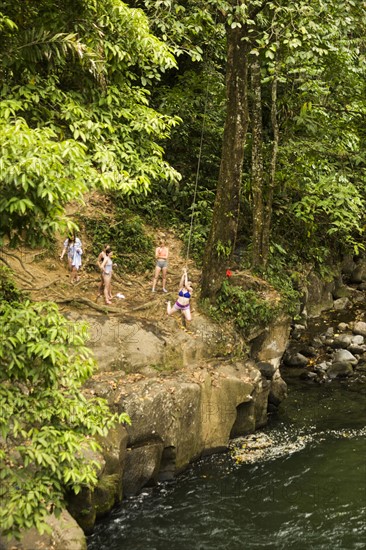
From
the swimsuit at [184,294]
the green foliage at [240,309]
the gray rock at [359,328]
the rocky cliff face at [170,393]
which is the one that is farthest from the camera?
the gray rock at [359,328]

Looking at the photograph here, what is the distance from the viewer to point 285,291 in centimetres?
1647

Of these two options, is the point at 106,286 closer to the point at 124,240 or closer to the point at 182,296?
the point at 182,296

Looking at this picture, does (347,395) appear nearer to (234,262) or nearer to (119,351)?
(234,262)

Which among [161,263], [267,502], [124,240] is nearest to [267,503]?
[267,502]

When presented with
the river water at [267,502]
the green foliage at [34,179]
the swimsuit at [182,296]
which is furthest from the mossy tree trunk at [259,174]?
the green foliage at [34,179]

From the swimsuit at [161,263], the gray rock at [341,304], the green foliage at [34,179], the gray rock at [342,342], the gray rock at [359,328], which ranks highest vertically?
the green foliage at [34,179]

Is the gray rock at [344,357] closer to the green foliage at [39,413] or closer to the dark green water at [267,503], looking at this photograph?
the dark green water at [267,503]

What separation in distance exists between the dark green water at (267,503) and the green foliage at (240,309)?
260 cm

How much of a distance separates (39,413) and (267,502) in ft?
16.8

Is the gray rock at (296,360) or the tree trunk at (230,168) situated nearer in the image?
the tree trunk at (230,168)

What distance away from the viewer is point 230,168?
1480 centimetres

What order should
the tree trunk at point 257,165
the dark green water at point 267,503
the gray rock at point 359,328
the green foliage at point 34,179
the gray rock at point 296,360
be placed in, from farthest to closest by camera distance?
1. the gray rock at point 359,328
2. the gray rock at point 296,360
3. the tree trunk at point 257,165
4. the dark green water at point 267,503
5. the green foliage at point 34,179

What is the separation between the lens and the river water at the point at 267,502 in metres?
9.96

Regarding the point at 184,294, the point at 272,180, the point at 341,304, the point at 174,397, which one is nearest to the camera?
the point at 174,397
